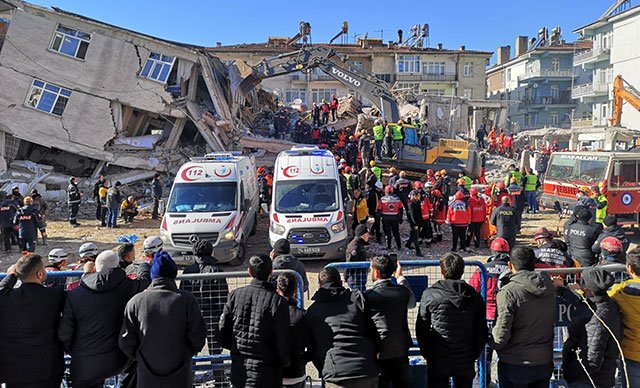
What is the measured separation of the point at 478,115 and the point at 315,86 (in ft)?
63.4

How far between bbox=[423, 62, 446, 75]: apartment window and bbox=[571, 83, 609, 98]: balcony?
44.9ft

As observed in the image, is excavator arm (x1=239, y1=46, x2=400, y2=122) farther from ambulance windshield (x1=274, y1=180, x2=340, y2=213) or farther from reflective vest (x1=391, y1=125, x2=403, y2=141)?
ambulance windshield (x1=274, y1=180, x2=340, y2=213)

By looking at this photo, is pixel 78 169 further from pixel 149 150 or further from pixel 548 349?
pixel 548 349

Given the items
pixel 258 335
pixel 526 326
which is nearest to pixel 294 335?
pixel 258 335

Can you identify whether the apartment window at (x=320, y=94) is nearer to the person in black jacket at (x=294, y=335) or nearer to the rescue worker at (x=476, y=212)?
the rescue worker at (x=476, y=212)

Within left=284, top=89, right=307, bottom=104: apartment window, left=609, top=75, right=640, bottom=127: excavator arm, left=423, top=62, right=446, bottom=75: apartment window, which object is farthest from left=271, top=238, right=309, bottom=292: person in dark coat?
left=423, top=62, right=446, bottom=75: apartment window

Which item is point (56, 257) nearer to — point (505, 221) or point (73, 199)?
point (505, 221)

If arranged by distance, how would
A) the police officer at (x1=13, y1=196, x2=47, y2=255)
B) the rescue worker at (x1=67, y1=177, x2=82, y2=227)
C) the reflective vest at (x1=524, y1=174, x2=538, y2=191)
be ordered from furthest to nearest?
the reflective vest at (x1=524, y1=174, x2=538, y2=191), the rescue worker at (x1=67, y1=177, x2=82, y2=227), the police officer at (x1=13, y1=196, x2=47, y2=255)

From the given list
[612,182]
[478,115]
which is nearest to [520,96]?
[478,115]

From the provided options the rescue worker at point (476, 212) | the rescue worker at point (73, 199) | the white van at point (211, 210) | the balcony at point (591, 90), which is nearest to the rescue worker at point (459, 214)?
the rescue worker at point (476, 212)

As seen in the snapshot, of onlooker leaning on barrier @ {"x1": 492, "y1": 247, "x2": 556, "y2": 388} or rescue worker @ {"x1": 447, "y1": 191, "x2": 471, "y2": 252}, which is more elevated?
rescue worker @ {"x1": 447, "y1": 191, "x2": 471, "y2": 252}

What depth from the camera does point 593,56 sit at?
4728 centimetres

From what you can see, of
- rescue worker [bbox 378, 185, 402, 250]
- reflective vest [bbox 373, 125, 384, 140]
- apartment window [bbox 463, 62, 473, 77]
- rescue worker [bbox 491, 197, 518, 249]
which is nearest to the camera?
rescue worker [bbox 491, 197, 518, 249]

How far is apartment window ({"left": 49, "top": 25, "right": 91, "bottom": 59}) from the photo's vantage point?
68.6ft
